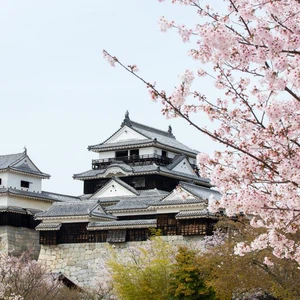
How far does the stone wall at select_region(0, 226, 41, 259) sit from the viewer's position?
31.8m

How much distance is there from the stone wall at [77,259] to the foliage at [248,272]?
9013 millimetres

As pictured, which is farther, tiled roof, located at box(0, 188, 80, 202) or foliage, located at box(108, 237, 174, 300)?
tiled roof, located at box(0, 188, 80, 202)

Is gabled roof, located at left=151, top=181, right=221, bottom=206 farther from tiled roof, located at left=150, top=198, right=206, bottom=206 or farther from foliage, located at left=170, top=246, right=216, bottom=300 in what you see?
foliage, located at left=170, top=246, right=216, bottom=300

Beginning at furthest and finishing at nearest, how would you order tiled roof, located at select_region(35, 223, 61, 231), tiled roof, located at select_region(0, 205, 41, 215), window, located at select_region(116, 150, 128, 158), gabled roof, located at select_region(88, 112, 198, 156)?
window, located at select_region(116, 150, 128, 158) < gabled roof, located at select_region(88, 112, 198, 156) < tiled roof, located at select_region(0, 205, 41, 215) < tiled roof, located at select_region(35, 223, 61, 231)

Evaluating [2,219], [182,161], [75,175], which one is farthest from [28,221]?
[182,161]

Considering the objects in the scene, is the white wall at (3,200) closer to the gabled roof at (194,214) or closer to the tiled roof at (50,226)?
the tiled roof at (50,226)

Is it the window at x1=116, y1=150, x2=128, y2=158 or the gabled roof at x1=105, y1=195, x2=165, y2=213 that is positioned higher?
the window at x1=116, y1=150, x2=128, y2=158

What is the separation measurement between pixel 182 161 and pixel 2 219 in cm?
958

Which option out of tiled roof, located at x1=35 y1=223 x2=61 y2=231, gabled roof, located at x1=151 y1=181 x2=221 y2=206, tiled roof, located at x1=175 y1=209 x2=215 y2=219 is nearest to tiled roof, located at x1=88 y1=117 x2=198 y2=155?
gabled roof, located at x1=151 y1=181 x2=221 y2=206

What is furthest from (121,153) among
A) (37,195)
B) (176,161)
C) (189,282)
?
(189,282)

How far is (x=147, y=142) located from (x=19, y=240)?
7947 millimetres

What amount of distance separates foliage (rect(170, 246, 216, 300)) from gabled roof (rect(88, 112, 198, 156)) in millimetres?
15630

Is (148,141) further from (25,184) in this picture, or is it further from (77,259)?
(77,259)

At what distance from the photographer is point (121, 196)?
32.4 metres
